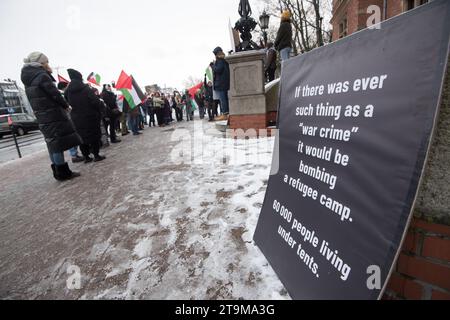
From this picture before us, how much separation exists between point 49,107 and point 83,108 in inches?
52.3

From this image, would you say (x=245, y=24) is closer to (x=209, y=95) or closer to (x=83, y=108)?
(x=83, y=108)

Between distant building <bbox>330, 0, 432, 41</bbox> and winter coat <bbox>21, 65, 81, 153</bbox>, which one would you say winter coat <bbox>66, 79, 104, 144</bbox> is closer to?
winter coat <bbox>21, 65, 81, 153</bbox>

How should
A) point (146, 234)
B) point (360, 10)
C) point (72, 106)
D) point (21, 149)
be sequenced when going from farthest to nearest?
point (360, 10) → point (21, 149) → point (72, 106) → point (146, 234)

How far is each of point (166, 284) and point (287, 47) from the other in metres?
7.39

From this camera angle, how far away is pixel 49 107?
4488 millimetres

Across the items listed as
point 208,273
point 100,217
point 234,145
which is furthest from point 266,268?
point 234,145

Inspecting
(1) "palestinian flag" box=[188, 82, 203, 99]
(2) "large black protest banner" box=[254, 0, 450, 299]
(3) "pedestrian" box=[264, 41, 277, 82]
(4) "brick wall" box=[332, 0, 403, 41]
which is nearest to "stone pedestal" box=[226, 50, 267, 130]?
(3) "pedestrian" box=[264, 41, 277, 82]

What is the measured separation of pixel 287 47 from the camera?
297 inches

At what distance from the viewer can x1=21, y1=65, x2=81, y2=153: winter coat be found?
4.34 meters

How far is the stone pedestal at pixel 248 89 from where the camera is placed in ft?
20.1

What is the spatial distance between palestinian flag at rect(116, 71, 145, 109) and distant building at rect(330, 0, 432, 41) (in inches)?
391

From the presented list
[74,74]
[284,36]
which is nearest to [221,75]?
[284,36]

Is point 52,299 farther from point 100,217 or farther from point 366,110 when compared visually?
point 366,110

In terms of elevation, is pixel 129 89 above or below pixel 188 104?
above
